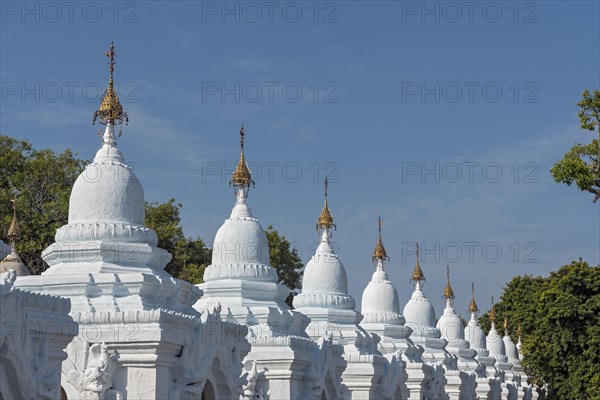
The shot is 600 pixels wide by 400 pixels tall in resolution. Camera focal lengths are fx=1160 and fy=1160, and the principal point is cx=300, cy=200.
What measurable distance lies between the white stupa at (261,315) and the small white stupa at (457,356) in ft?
57.7

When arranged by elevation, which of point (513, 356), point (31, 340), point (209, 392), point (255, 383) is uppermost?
point (513, 356)

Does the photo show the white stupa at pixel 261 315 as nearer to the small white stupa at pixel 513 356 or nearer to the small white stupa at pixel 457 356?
the small white stupa at pixel 457 356

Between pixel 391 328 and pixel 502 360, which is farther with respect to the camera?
pixel 502 360

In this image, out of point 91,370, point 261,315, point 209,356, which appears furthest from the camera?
point 261,315

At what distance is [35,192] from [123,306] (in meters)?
27.4

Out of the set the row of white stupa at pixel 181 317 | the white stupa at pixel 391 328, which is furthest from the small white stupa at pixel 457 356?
A: the row of white stupa at pixel 181 317

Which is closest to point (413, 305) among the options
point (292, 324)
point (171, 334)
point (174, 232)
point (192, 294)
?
point (174, 232)

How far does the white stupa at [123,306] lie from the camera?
23484mm

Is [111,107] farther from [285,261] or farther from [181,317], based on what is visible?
[285,261]

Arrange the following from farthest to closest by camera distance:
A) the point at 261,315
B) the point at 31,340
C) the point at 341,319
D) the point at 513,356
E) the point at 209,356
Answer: the point at 513,356, the point at 341,319, the point at 261,315, the point at 209,356, the point at 31,340

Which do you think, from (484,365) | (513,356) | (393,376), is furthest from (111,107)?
(513,356)

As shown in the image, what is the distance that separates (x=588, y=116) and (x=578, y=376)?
32.4 m

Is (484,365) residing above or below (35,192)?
below

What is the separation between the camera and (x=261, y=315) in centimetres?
3033
